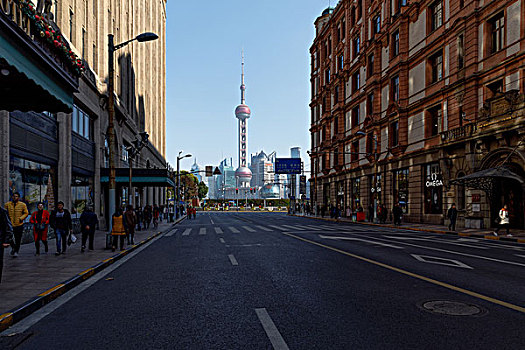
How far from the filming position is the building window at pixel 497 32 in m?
23.8

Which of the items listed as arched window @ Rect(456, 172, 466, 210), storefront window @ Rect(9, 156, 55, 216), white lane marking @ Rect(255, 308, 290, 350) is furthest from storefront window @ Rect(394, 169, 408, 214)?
white lane marking @ Rect(255, 308, 290, 350)

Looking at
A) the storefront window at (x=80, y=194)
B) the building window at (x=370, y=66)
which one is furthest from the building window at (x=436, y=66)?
the storefront window at (x=80, y=194)

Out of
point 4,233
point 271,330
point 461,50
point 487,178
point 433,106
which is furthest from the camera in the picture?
point 433,106

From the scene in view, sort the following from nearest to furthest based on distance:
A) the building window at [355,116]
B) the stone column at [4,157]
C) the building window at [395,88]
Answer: the stone column at [4,157] < the building window at [395,88] < the building window at [355,116]

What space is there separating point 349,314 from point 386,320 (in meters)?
0.54

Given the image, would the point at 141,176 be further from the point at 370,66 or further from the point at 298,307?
the point at 370,66

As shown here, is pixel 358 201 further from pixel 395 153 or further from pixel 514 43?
pixel 514 43

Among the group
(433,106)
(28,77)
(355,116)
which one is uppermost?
(355,116)

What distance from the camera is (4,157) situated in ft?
47.6

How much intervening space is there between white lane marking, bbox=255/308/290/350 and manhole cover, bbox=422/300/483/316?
2349 millimetres

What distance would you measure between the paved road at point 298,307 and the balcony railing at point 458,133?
1660 cm

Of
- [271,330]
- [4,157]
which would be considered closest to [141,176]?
[4,157]

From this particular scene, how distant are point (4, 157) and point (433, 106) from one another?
27234 mm

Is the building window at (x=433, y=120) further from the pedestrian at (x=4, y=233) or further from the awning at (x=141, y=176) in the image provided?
the pedestrian at (x=4, y=233)
